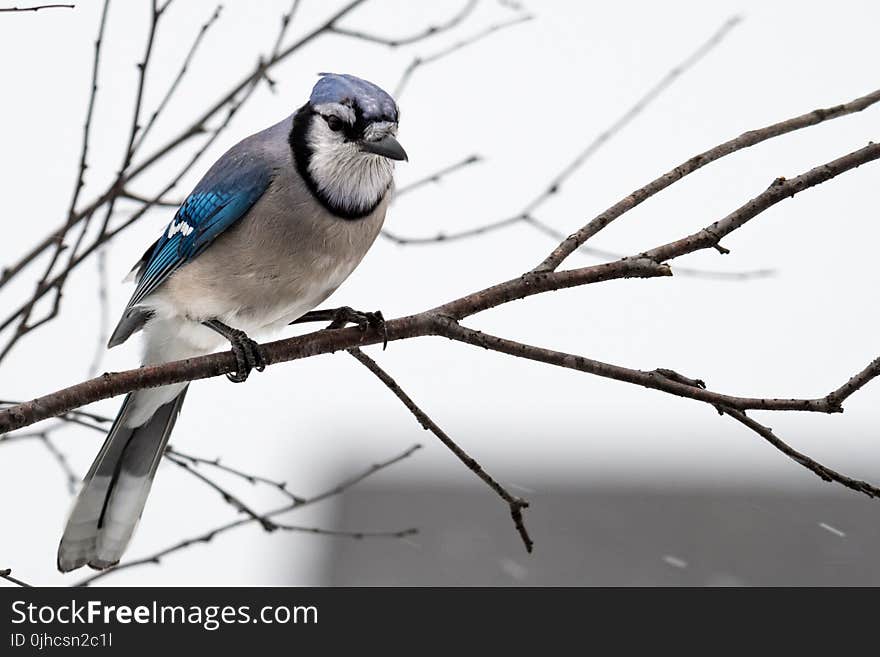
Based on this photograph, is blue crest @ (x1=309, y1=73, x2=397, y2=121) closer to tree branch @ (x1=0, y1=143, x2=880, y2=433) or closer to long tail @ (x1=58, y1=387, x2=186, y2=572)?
tree branch @ (x1=0, y1=143, x2=880, y2=433)

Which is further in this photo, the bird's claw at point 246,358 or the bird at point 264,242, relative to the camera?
the bird at point 264,242

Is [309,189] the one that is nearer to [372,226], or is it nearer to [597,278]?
[372,226]

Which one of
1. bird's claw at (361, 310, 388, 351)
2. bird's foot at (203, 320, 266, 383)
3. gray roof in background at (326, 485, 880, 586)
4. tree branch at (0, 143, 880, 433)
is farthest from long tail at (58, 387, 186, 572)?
gray roof in background at (326, 485, 880, 586)

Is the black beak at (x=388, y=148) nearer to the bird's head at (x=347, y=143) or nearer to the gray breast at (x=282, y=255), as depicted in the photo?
the bird's head at (x=347, y=143)

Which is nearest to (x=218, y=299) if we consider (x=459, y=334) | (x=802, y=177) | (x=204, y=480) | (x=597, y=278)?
(x=204, y=480)

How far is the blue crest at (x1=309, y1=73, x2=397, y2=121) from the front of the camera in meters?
2.18

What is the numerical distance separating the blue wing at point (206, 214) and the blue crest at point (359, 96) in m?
0.27

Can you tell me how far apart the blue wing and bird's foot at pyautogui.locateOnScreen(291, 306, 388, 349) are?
27 cm

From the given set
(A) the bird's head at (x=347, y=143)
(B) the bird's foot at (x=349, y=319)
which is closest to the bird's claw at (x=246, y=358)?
(B) the bird's foot at (x=349, y=319)

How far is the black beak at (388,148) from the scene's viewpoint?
2.13 m

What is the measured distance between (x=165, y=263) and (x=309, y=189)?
424 mm

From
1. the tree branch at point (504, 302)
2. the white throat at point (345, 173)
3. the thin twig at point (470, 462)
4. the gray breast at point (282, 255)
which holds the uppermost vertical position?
the white throat at point (345, 173)
